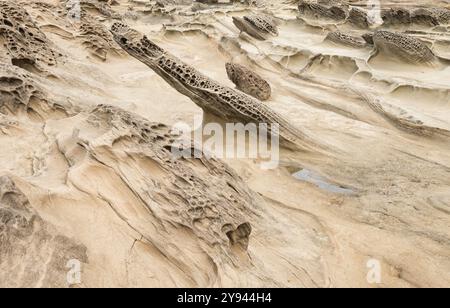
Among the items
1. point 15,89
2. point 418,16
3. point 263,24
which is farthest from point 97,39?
point 418,16

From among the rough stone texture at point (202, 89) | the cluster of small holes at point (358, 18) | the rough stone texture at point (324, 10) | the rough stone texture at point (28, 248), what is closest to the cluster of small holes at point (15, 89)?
the rough stone texture at point (202, 89)

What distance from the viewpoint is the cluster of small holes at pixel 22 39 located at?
6.64 meters

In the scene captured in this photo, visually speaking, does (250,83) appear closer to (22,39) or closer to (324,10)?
(22,39)

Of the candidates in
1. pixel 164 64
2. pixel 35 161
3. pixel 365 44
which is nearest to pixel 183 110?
pixel 164 64

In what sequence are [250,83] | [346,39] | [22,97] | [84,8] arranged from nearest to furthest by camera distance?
[22,97] < [250,83] < [346,39] < [84,8]

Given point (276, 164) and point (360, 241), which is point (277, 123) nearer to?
point (276, 164)

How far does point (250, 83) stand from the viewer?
22.5 ft

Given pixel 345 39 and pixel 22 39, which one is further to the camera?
pixel 345 39

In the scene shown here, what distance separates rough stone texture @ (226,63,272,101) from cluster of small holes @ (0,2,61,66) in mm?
2617

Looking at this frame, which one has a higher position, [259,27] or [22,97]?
[22,97]

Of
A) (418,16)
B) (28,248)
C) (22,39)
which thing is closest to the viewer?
(28,248)

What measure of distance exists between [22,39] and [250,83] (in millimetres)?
3348

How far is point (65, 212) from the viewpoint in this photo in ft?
9.58

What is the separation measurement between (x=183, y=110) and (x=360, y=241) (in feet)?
10.8
